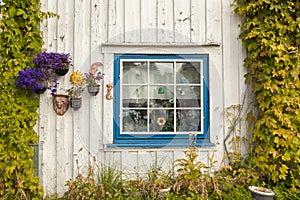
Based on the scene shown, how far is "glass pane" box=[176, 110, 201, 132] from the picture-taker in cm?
384

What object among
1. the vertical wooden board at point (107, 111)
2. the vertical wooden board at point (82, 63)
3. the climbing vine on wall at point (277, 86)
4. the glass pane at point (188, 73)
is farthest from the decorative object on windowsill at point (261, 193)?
the vertical wooden board at point (82, 63)

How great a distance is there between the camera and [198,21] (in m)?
3.85

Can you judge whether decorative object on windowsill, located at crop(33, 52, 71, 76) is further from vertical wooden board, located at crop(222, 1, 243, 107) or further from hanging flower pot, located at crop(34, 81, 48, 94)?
vertical wooden board, located at crop(222, 1, 243, 107)

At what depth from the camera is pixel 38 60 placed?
11.5 feet

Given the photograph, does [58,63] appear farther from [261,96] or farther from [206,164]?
[261,96]

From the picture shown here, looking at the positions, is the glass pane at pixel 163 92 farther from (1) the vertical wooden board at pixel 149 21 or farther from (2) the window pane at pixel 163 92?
(1) the vertical wooden board at pixel 149 21

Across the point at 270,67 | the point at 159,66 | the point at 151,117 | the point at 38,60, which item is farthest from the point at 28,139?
the point at 270,67

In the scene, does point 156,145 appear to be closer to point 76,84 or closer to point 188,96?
point 188,96

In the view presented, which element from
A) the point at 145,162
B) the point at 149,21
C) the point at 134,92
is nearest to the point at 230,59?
the point at 149,21

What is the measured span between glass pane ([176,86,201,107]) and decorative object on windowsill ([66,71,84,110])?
4.01 feet

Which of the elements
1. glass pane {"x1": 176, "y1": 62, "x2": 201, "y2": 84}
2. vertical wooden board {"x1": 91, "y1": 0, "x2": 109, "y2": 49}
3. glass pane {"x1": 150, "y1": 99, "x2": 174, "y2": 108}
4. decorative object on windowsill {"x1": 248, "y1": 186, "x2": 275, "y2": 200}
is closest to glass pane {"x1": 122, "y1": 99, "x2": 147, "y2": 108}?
glass pane {"x1": 150, "y1": 99, "x2": 174, "y2": 108}

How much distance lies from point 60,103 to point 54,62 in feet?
1.63

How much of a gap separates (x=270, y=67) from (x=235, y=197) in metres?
1.59

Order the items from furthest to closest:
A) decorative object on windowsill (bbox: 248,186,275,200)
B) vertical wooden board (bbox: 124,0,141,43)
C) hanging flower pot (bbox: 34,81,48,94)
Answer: vertical wooden board (bbox: 124,0,141,43)
hanging flower pot (bbox: 34,81,48,94)
decorative object on windowsill (bbox: 248,186,275,200)
